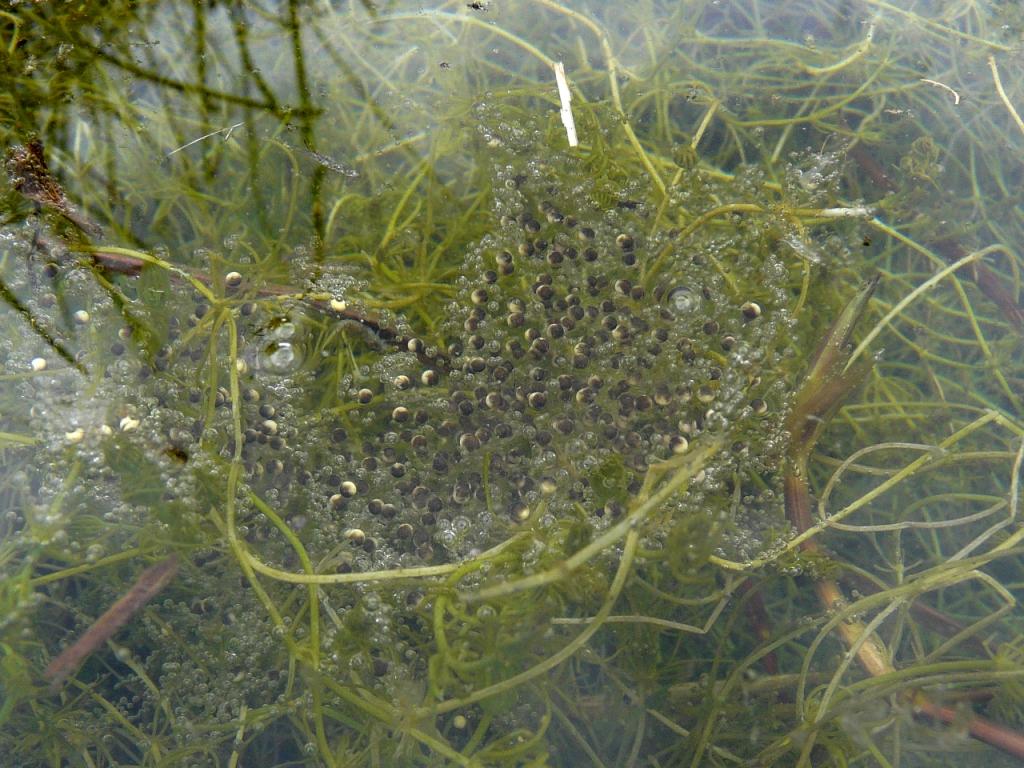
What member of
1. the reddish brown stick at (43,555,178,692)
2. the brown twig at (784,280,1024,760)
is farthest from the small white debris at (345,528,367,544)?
the brown twig at (784,280,1024,760)

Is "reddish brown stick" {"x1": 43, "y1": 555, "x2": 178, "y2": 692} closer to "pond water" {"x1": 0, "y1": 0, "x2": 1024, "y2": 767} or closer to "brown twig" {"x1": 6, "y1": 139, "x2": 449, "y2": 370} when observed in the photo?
"pond water" {"x1": 0, "y1": 0, "x2": 1024, "y2": 767}

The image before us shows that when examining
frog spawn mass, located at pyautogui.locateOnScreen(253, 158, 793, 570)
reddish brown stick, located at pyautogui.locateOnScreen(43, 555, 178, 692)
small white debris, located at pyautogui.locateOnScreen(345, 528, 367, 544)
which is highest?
frog spawn mass, located at pyautogui.locateOnScreen(253, 158, 793, 570)

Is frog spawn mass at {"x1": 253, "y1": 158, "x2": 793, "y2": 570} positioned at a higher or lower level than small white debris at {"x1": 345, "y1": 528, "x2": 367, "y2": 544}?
higher

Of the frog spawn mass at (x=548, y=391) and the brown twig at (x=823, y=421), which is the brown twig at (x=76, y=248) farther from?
the brown twig at (x=823, y=421)

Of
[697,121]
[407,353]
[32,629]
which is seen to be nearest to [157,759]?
[32,629]

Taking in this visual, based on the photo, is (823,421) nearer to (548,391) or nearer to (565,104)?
(548,391)

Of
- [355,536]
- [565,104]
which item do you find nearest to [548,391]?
[355,536]
